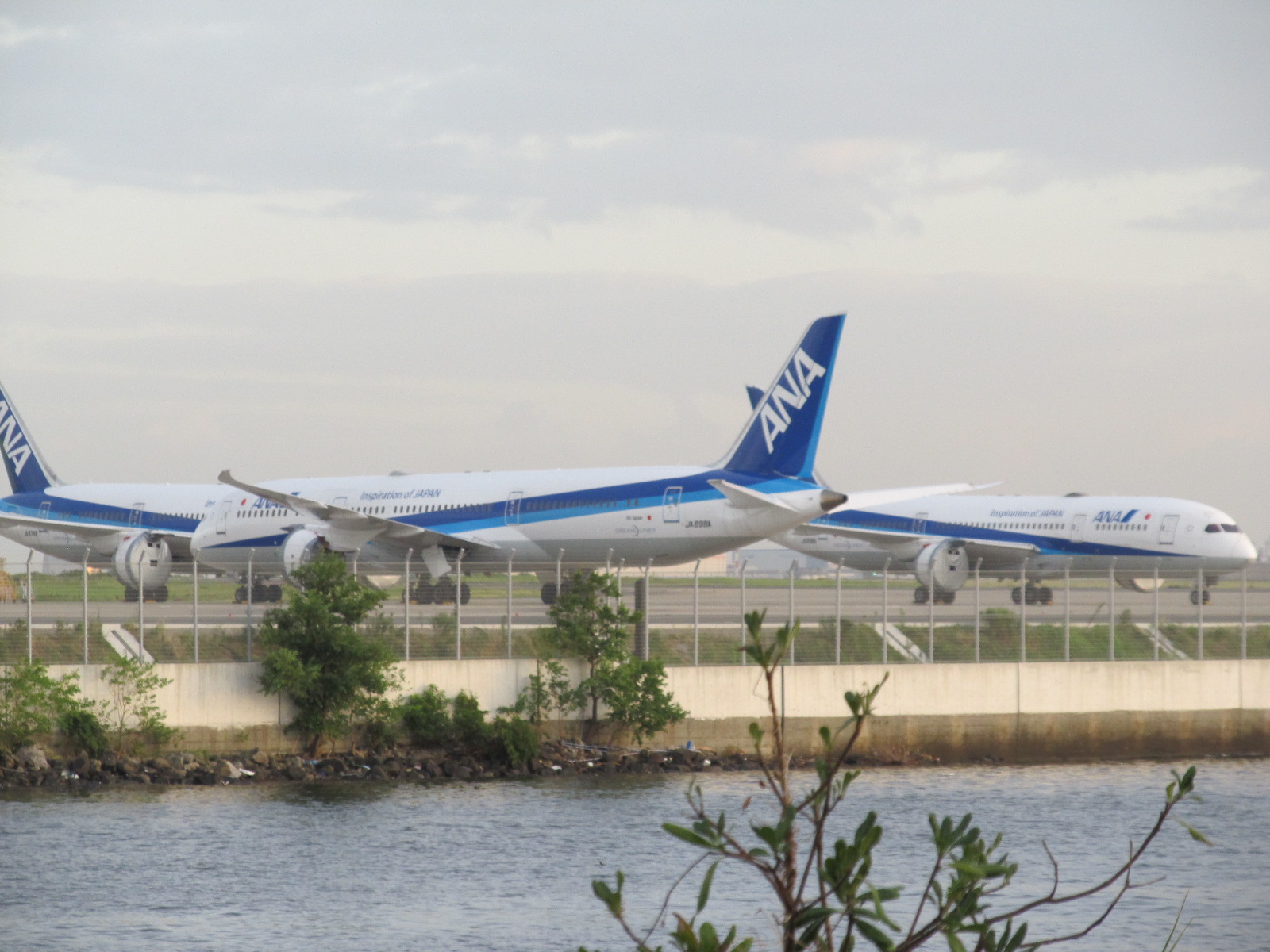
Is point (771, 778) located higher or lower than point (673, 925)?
higher

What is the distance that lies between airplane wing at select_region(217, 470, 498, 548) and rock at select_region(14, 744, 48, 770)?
14.5 m

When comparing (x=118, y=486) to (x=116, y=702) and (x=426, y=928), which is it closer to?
(x=116, y=702)

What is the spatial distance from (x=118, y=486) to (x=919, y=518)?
23.1 meters

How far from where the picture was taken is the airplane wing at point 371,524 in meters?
37.6

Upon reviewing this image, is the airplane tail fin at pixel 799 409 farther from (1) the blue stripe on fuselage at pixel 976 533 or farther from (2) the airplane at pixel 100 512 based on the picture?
(2) the airplane at pixel 100 512

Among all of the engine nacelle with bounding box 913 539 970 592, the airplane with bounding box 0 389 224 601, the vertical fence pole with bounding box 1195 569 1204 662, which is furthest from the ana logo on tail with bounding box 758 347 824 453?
the airplane with bounding box 0 389 224 601

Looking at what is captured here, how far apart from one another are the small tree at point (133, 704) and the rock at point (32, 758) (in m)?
1.09

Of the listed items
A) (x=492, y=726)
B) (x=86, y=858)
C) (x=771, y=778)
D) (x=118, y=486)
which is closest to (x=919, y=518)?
(x=118, y=486)

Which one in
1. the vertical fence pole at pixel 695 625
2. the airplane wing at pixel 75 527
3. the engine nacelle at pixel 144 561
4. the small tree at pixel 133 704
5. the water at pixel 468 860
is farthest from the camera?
the airplane wing at pixel 75 527

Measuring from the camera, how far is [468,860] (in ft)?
60.2

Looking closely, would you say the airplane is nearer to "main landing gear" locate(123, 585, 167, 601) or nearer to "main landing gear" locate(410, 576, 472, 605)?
"main landing gear" locate(123, 585, 167, 601)

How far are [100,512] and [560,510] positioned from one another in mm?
14889

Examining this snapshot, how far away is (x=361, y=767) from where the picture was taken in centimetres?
2384

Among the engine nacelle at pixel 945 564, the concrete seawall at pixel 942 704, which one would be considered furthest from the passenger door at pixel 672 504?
the engine nacelle at pixel 945 564
